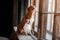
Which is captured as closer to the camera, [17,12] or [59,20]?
[59,20]

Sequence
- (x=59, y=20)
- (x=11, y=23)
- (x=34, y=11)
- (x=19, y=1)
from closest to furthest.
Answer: (x=59, y=20)
(x=34, y=11)
(x=19, y=1)
(x=11, y=23)

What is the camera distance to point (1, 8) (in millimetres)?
4152

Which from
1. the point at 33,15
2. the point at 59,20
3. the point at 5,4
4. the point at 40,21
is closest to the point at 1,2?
the point at 5,4

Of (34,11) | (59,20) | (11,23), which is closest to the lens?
(59,20)

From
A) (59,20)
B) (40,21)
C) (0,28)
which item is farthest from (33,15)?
(0,28)

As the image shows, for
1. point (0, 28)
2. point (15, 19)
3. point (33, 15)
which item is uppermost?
point (33, 15)

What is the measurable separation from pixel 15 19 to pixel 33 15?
1692 millimetres

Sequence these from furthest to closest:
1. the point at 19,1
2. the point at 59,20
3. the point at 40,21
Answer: the point at 19,1 < the point at 40,21 < the point at 59,20

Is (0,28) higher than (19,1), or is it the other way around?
(19,1)

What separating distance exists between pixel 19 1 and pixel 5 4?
0.53 meters

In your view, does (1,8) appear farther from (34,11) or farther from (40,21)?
(40,21)

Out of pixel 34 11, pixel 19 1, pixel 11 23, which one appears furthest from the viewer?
pixel 11 23

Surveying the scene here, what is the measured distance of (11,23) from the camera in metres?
4.04

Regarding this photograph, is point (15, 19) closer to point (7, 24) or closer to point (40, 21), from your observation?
point (7, 24)
